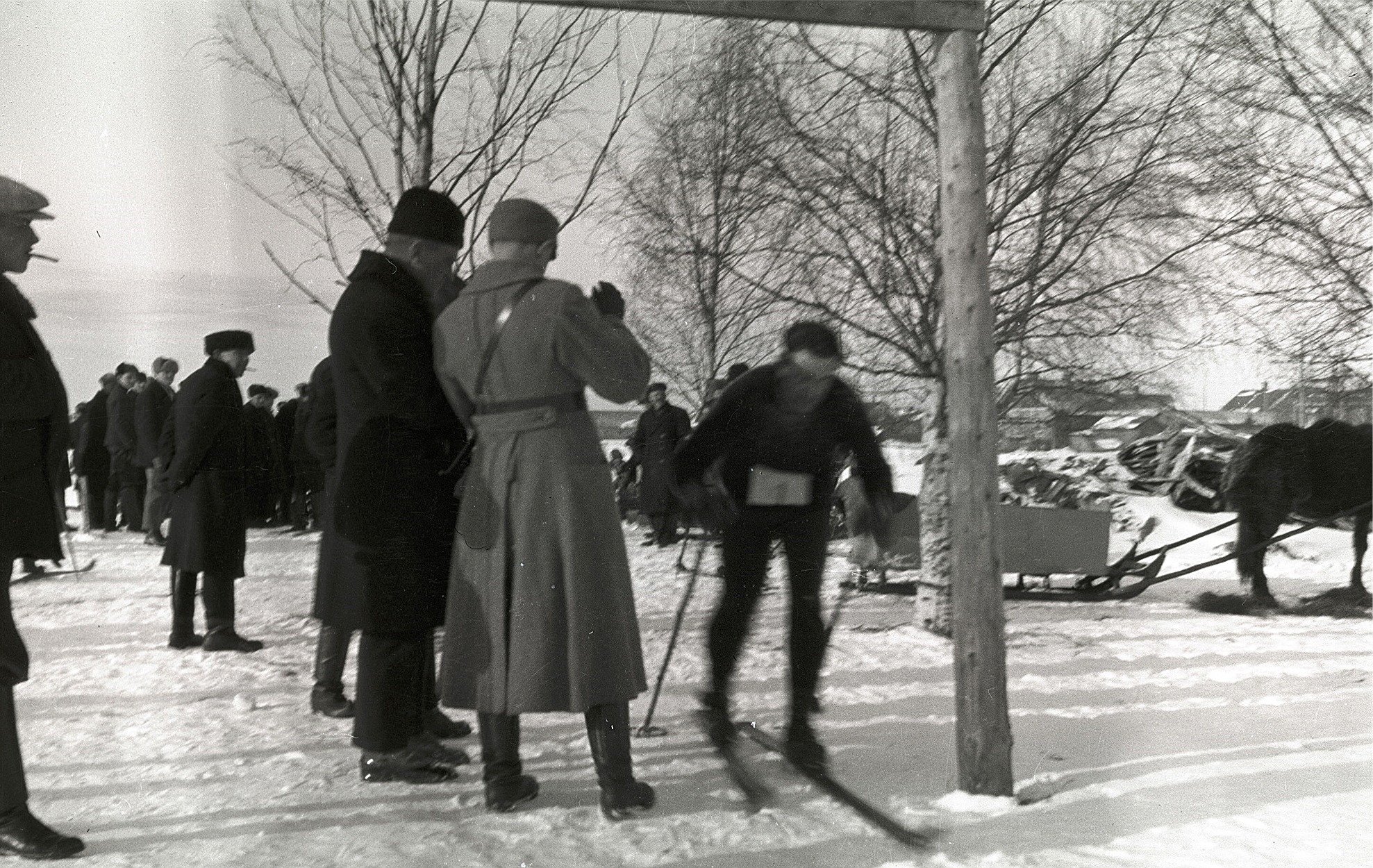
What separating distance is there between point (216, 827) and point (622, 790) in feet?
3.42

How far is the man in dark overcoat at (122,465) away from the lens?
6688 millimetres

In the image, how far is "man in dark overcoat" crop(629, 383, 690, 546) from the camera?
13.0ft

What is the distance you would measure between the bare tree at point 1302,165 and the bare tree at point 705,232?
8.32ft

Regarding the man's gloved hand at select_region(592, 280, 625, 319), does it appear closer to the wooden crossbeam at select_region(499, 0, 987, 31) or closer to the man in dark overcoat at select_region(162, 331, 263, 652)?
the wooden crossbeam at select_region(499, 0, 987, 31)

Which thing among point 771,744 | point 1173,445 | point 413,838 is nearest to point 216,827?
point 413,838

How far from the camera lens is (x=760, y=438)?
364 centimetres

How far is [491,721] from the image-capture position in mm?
3207

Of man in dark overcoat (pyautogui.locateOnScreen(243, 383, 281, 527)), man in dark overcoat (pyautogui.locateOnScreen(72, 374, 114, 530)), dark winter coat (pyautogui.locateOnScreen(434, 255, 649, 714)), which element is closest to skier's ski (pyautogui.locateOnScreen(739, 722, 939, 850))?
dark winter coat (pyautogui.locateOnScreen(434, 255, 649, 714))

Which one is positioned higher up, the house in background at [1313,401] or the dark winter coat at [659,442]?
the house in background at [1313,401]

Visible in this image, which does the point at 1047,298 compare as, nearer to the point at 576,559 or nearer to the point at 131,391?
the point at 576,559

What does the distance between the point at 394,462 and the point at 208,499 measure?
7.01 feet

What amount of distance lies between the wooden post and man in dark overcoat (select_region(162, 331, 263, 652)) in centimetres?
267

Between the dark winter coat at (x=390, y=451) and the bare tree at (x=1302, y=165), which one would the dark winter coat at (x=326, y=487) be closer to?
the dark winter coat at (x=390, y=451)

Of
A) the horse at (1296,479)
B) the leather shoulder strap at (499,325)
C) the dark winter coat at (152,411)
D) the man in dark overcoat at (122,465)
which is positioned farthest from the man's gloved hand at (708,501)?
the horse at (1296,479)
